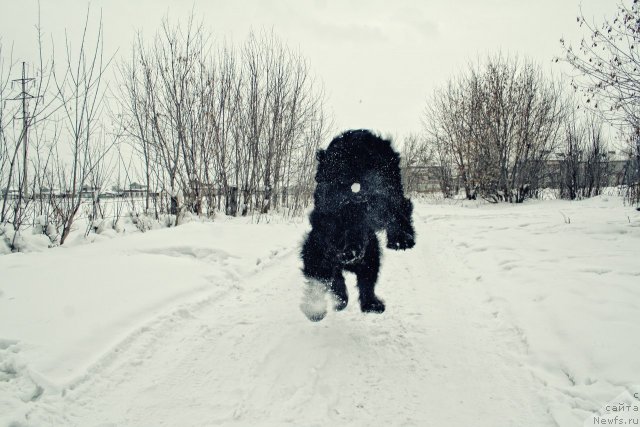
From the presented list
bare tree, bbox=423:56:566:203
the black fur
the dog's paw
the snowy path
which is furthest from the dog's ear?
bare tree, bbox=423:56:566:203

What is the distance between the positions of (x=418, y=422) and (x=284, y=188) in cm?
1052

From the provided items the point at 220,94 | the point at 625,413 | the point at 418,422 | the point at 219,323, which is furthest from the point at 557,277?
the point at 220,94

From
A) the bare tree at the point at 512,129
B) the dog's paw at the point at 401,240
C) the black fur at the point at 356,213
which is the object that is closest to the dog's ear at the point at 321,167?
the black fur at the point at 356,213

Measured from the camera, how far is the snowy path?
5.26ft

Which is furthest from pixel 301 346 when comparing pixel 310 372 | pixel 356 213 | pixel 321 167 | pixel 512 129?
pixel 512 129

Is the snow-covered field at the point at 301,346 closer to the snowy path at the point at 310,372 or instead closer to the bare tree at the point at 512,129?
the snowy path at the point at 310,372

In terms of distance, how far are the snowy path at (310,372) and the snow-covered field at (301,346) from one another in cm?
1

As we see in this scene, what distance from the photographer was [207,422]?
5.10 feet

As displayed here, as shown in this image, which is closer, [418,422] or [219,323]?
[418,422]

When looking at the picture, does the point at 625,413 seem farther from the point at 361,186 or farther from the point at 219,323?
the point at 219,323

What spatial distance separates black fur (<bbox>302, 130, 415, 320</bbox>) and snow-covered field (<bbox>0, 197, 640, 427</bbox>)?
0.40 m

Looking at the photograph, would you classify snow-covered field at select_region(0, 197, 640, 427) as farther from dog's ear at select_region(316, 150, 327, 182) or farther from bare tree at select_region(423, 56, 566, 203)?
bare tree at select_region(423, 56, 566, 203)

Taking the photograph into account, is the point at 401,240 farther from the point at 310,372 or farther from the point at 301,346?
the point at 310,372

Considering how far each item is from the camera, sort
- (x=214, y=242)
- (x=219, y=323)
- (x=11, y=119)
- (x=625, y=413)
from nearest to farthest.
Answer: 1. (x=625, y=413)
2. (x=219, y=323)
3. (x=11, y=119)
4. (x=214, y=242)
